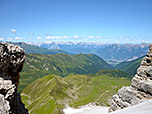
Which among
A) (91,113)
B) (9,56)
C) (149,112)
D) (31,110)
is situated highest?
(9,56)

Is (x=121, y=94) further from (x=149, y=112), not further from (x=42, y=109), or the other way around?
(x=42, y=109)

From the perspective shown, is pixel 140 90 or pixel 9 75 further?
pixel 9 75

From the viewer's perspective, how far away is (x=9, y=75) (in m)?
37.8

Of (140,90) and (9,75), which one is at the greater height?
(9,75)

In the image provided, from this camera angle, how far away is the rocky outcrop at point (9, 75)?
28.3 m

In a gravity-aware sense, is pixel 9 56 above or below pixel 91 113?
above

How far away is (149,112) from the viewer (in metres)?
24.7

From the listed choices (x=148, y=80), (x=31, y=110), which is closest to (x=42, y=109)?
(x=31, y=110)

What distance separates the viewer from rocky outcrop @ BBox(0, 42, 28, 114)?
1113 inches

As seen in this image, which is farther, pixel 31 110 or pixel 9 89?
pixel 31 110

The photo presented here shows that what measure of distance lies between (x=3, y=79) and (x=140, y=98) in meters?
38.5

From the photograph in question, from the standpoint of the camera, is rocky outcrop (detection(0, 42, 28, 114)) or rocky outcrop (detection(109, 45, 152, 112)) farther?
rocky outcrop (detection(109, 45, 152, 112))

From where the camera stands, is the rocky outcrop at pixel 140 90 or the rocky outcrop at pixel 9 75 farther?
the rocky outcrop at pixel 140 90

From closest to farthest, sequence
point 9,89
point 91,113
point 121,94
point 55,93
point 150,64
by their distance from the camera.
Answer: point 9,89, point 150,64, point 121,94, point 91,113, point 55,93
